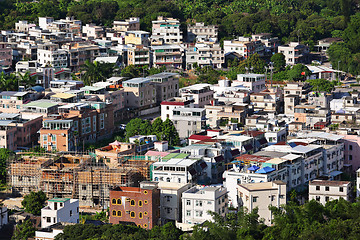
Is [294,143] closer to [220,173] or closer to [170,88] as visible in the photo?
[220,173]

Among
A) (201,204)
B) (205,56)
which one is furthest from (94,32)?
(201,204)

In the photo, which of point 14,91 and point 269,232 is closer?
point 269,232

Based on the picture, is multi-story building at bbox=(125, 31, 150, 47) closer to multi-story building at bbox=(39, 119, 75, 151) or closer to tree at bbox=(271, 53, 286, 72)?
tree at bbox=(271, 53, 286, 72)

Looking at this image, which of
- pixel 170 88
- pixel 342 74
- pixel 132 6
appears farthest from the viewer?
pixel 132 6

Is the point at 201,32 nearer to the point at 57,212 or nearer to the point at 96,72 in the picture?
the point at 96,72

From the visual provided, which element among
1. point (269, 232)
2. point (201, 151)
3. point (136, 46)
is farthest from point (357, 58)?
point (269, 232)

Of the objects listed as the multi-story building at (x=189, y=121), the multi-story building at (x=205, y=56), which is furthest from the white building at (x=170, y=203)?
the multi-story building at (x=205, y=56)
